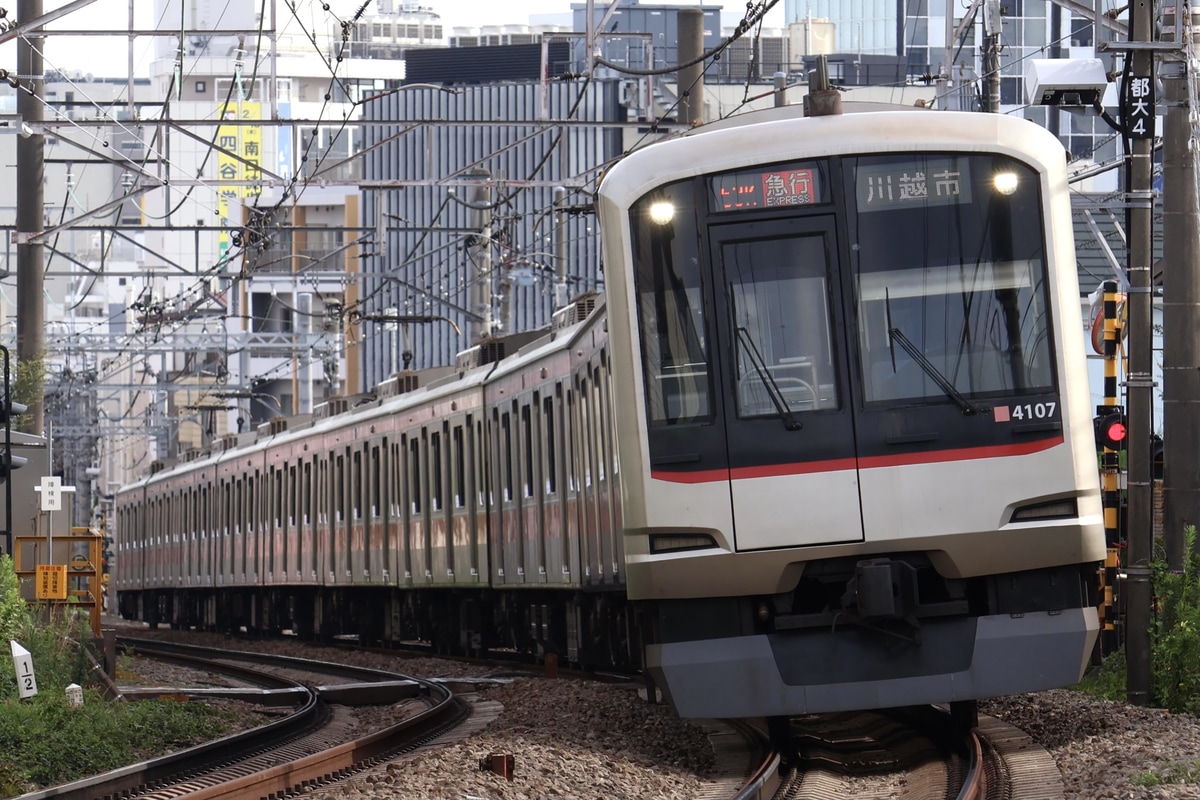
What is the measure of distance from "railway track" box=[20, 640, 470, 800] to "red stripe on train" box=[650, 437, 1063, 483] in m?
2.42

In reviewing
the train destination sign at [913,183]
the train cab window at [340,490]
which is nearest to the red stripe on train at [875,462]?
the train destination sign at [913,183]

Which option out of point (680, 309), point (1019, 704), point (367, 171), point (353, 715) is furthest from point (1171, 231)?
point (367, 171)

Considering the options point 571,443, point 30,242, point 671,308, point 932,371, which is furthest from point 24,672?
point 30,242

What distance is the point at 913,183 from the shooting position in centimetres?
925

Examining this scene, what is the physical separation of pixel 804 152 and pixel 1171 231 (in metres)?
3.09

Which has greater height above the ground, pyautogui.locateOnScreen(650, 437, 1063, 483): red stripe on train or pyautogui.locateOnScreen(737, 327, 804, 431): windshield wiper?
pyautogui.locateOnScreen(737, 327, 804, 431): windshield wiper

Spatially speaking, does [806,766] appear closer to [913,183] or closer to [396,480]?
[913,183]

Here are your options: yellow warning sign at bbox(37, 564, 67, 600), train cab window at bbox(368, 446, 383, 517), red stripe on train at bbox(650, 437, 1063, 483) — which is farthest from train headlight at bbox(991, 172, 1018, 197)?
train cab window at bbox(368, 446, 383, 517)

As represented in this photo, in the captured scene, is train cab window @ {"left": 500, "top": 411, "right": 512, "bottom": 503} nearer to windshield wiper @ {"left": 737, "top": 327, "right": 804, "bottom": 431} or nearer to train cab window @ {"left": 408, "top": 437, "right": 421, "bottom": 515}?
train cab window @ {"left": 408, "top": 437, "right": 421, "bottom": 515}

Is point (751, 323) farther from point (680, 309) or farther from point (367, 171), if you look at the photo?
point (367, 171)

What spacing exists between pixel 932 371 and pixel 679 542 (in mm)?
1386

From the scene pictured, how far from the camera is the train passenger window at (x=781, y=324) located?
915 centimetres

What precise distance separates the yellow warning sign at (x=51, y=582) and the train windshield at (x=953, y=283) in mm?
10179

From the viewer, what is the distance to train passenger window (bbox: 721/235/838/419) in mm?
9148
